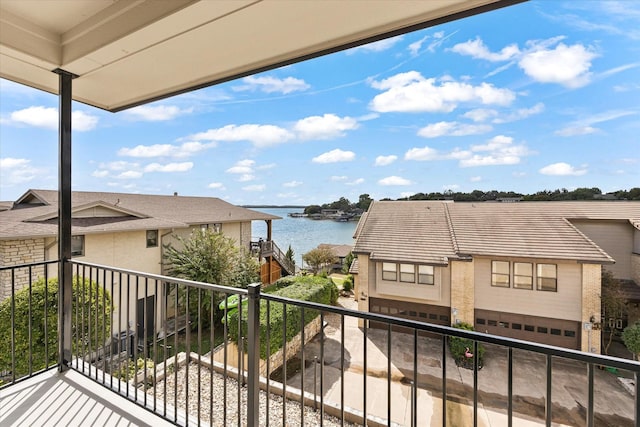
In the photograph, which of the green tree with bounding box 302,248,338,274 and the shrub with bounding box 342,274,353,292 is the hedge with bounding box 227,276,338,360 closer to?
the shrub with bounding box 342,274,353,292

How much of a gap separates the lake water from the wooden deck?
7.03 metres

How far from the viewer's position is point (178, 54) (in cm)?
166

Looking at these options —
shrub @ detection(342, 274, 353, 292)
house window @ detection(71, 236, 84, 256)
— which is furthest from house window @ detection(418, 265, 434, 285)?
house window @ detection(71, 236, 84, 256)

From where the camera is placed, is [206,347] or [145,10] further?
[206,347]

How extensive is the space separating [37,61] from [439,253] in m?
8.31

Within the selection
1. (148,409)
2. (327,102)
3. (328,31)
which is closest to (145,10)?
(328,31)

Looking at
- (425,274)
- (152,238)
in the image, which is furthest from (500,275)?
(152,238)

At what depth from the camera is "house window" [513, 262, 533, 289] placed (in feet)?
24.6

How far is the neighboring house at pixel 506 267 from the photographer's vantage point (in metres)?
6.71

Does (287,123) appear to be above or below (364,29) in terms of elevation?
above

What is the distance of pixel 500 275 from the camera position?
7680mm

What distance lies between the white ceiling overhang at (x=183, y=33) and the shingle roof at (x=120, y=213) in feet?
9.24

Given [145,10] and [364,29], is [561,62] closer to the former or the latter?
[364,29]

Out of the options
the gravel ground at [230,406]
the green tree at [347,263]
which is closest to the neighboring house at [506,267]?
the green tree at [347,263]
